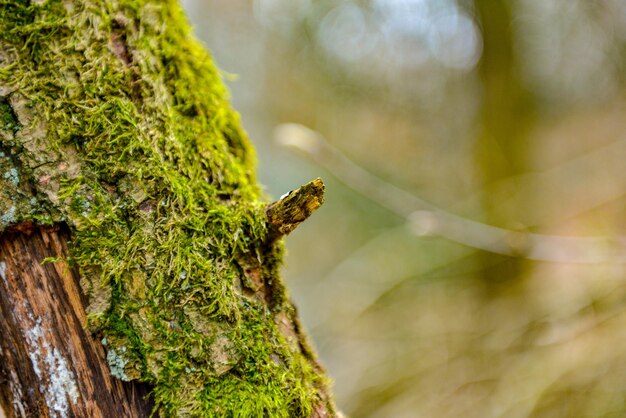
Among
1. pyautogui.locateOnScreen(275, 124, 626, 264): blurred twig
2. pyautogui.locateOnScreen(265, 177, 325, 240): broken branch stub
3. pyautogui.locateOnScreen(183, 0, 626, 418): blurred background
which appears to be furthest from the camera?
pyautogui.locateOnScreen(183, 0, 626, 418): blurred background

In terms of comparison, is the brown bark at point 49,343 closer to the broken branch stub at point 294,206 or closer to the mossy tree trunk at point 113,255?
the mossy tree trunk at point 113,255

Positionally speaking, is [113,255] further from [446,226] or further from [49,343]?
[446,226]

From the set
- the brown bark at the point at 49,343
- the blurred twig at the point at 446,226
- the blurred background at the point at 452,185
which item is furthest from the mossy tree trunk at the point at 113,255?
the blurred twig at the point at 446,226

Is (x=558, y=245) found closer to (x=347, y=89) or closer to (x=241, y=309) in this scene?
(x=241, y=309)

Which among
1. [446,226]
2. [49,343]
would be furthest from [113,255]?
[446,226]

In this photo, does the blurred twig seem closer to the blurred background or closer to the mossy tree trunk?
the blurred background

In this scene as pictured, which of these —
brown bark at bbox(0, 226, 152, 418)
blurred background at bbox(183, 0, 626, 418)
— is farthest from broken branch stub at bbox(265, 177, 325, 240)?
blurred background at bbox(183, 0, 626, 418)
